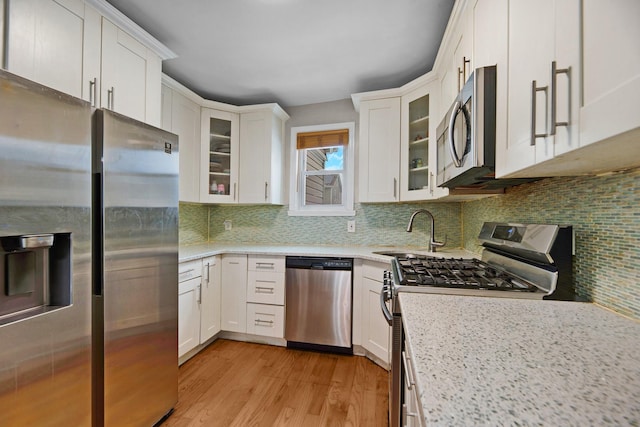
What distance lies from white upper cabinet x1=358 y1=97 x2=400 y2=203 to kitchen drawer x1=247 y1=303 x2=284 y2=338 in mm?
1283

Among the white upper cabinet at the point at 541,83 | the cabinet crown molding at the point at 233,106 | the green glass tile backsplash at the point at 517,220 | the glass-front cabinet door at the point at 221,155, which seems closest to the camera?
the white upper cabinet at the point at 541,83

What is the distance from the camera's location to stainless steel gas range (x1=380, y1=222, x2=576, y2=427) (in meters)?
1.04

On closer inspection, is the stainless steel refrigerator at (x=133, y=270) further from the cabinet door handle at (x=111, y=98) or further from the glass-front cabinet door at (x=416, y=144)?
the glass-front cabinet door at (x=416, y=144)

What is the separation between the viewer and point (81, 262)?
113cm

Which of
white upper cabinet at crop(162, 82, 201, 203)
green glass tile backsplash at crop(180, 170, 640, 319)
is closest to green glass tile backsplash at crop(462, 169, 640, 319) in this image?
green glass tile backsplash at crop(180, 170, 640, 319)

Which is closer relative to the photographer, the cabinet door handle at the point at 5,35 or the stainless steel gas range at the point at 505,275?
the stainless steel gas range at the point at 505,275

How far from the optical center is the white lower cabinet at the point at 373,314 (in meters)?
2.12

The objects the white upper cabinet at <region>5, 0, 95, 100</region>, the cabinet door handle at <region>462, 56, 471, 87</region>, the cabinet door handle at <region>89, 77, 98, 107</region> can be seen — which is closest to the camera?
the white upper cabinet at <region>5, 0, 95, 100</region>

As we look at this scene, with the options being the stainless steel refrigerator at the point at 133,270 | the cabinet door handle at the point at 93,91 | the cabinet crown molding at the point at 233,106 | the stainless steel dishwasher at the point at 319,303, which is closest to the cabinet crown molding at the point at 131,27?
the cabinet door handle at the point at 93,91

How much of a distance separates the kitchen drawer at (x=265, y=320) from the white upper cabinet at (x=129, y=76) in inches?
66.8

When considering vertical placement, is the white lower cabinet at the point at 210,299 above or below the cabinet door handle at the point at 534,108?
below

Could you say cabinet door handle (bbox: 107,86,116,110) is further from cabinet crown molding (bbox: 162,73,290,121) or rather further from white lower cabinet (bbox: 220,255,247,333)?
white lower cabinet (bbox: 220,255,247,333)

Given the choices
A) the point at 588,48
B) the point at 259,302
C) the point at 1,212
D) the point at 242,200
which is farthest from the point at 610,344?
the point at 242,200

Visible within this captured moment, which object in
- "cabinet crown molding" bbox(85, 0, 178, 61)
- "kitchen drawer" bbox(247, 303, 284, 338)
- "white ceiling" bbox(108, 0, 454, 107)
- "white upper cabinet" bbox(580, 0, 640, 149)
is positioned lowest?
"kitchen drawer" bbox(247, 303, 284, 338)
